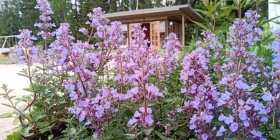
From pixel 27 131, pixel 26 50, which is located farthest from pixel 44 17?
pixel 27 131

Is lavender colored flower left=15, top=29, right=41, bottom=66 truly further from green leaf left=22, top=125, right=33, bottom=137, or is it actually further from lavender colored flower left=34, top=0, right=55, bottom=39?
green leaf left=22, top=125, right=33, bottom=137

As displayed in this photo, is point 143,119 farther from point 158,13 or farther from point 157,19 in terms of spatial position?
point 157,19

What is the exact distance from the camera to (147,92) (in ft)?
3.34

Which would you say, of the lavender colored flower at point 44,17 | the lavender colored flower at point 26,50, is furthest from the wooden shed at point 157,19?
the lavender colored flower at point 26,50

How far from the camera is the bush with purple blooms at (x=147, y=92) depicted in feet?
3.25

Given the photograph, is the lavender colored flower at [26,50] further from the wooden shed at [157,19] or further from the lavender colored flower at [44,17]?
the wooden shed at [157,19]

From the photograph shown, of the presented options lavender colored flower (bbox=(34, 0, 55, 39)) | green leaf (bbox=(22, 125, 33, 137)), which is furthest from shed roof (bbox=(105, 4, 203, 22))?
green leaf (bbox=(22, 125, 33, 137))

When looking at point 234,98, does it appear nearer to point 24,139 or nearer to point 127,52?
point 127,52

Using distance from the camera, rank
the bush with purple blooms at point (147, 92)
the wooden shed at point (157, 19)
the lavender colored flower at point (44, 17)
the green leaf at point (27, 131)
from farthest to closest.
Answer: the wooden shed at point (157, 19) → the lavender colored flower at point (44, 17) → the green leaf at point (27, 131) → the bush with purple blooms at point (147, 92)

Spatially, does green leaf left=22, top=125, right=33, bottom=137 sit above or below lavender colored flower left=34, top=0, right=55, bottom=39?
below

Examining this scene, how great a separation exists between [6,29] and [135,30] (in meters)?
38.9

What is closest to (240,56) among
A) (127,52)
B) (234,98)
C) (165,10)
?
(234,98)

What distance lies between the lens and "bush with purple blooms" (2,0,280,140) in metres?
0.99

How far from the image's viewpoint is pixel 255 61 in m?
1.38
